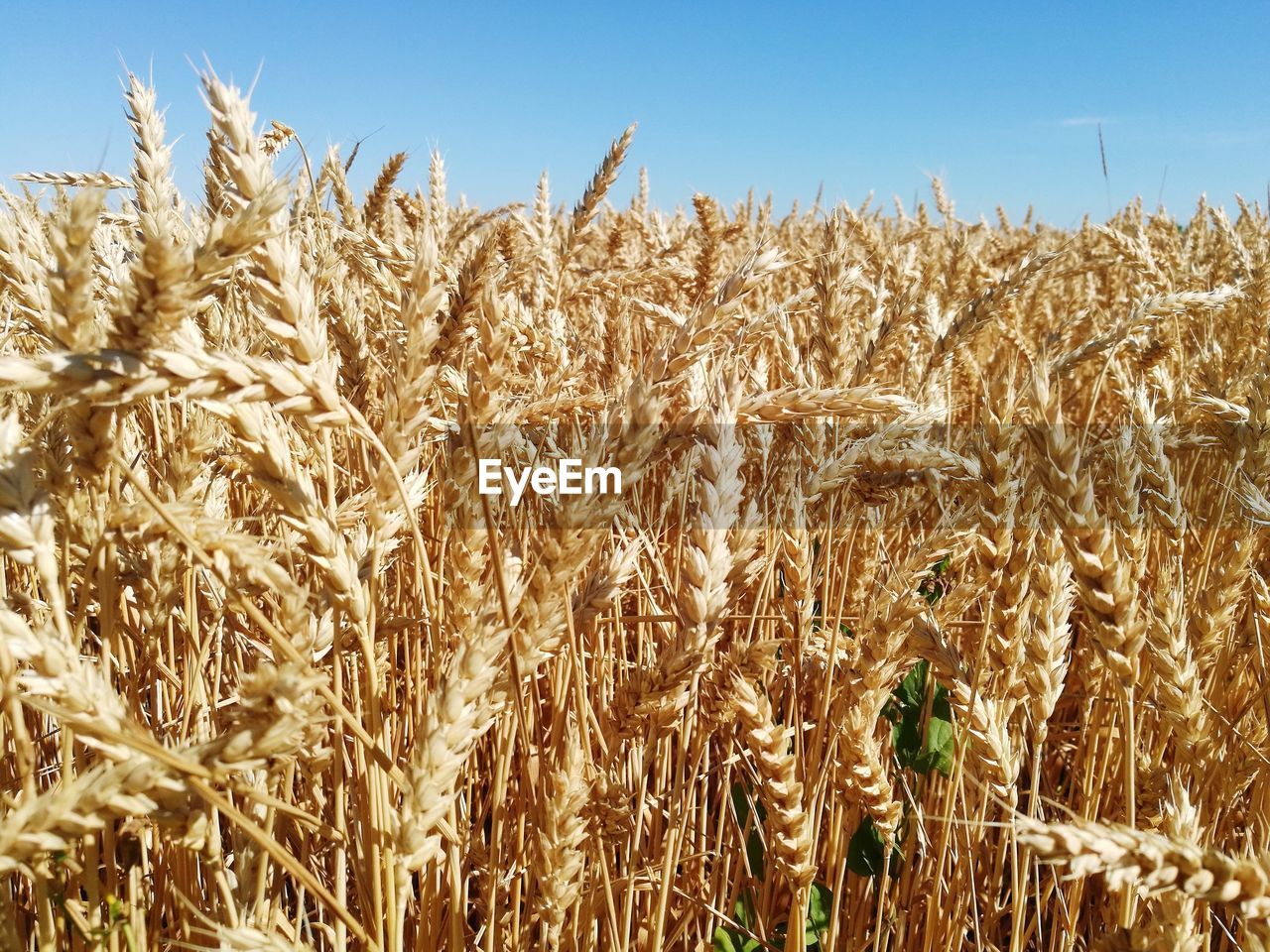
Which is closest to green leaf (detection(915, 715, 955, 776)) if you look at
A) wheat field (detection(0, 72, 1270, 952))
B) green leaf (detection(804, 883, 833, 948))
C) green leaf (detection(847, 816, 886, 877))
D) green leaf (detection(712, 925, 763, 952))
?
wheat field (detection(0, 72, 1270, 952))

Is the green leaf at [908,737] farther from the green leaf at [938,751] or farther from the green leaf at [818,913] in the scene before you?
the green leaf at [818,913]

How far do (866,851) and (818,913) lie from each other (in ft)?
0.47

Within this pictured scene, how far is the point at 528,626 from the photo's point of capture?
2.89 ft

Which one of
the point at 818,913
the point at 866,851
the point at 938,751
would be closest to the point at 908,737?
the point at 938,751

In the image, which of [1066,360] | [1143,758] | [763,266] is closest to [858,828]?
[1143,758]

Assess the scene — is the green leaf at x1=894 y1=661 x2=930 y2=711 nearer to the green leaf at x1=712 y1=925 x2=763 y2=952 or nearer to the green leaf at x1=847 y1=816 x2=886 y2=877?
the green leaf at x1=847 y1=816 x2=886 y2=877

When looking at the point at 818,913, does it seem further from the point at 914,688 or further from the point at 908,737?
the point at 914,688

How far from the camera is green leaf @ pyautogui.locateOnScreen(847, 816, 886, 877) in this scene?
1.50 metres

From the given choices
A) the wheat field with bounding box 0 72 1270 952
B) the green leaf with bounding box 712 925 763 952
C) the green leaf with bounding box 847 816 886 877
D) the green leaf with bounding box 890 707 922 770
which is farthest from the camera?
the green leaf with bounding box 890 707 922 770

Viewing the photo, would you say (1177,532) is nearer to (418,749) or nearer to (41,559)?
(418,749)

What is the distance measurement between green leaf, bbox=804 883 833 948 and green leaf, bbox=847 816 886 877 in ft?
0.24

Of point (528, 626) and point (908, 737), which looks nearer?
point (528, 626)

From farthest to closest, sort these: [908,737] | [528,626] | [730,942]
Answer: [908,737] → [730,942] → [528,626]

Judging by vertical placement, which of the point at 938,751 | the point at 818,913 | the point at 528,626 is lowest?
the point at 818,913
